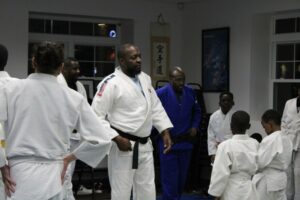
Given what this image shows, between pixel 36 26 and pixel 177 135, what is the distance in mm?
3772

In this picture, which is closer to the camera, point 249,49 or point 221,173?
point 221,173

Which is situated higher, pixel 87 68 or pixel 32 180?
pixel 87 68

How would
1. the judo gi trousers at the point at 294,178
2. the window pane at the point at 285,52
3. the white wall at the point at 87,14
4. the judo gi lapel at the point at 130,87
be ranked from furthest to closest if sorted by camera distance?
the window pane at the point at 285,52
the white wall at the point at 87,14
the judo gi trousers at the point at 294,178
the judo gi lapel at the point at 130,87

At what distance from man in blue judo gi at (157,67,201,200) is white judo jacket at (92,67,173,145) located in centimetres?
174

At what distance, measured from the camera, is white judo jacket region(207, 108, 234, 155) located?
738 cm

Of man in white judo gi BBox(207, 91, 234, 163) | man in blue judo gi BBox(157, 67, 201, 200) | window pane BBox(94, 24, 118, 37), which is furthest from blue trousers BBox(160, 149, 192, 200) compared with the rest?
window pane BBox(94, 24, 118, 37)

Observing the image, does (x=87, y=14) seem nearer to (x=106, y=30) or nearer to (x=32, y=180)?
(x=106, y=30)

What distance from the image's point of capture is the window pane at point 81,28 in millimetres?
9594

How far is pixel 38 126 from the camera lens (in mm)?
2980

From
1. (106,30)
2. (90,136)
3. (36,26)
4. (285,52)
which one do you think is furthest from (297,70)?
(90,136)

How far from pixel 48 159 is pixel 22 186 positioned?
0.62 ft

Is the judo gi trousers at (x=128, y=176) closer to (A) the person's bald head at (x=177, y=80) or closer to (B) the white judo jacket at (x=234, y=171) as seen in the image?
(B) the white judo jacket at (x=234, y=171)

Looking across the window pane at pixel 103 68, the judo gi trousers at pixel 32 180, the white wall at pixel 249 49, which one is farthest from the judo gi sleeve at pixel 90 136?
the window pane at pixel 103 68

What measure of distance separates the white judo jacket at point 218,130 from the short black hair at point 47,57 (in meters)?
4.56
